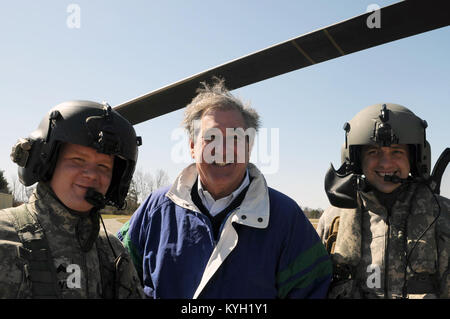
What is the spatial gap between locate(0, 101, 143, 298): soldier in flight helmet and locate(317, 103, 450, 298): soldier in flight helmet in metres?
1.49

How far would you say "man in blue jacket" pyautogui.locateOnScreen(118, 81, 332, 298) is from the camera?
233cm

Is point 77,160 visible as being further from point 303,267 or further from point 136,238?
point 303,267

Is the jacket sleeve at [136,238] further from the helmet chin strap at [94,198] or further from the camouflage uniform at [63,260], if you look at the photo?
the helmet chin strap at [94,198]

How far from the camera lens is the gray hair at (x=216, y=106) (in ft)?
8.86

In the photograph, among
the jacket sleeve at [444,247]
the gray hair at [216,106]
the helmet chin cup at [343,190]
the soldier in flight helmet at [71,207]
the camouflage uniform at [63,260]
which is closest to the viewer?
the camouflage uniform at [63,260]

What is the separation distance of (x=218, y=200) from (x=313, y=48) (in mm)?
1228

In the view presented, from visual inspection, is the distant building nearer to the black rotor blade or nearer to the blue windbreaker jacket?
the black rotor blade

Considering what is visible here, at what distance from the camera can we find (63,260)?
6.50 feet

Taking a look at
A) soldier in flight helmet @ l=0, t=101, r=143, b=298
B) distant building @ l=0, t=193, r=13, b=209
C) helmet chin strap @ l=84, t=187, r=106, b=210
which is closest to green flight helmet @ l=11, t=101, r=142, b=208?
soldier in flight helmet @ l=0, t=101, r=143, b=298

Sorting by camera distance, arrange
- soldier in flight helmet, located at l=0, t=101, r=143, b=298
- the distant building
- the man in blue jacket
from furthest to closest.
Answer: the distant building < the man in blue jacket < soldier in flight helmet, located at l=0, t=101, r=143, b=298

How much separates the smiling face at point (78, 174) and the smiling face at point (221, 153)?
67cm

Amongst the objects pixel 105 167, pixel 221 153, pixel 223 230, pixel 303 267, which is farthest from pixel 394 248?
pixel 105 167

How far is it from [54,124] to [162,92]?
44.5 inches

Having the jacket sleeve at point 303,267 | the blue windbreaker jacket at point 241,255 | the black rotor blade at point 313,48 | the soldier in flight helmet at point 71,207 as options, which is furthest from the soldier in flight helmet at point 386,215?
the soldier in flight helmet at point 71,207
